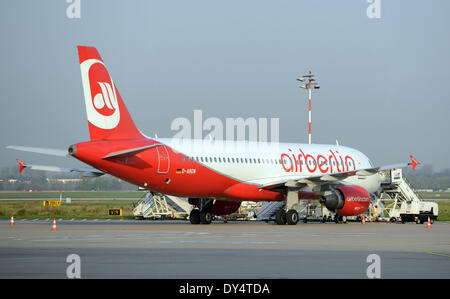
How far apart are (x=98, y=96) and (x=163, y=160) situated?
13.9ft

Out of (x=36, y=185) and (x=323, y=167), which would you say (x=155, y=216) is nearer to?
(x=323, y=167)

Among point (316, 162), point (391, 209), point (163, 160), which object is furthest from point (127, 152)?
point (391, 209)

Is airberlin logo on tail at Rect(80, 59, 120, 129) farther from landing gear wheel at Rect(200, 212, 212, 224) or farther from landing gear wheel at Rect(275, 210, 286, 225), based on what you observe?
landing gear wheel at Rect(275, 210, 286, 225)

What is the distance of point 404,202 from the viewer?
4125cm

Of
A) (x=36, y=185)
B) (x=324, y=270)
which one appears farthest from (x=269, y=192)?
(x=36, y=185)

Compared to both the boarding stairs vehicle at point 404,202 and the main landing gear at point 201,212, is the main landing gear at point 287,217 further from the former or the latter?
the boarding stairs vehicle at point 404,202

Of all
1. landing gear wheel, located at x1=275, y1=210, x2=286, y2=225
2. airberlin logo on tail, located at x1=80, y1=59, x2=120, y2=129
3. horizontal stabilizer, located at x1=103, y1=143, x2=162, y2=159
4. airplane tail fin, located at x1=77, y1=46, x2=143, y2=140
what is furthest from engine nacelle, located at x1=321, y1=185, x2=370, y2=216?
airberlin logo on tail, located at x1=80, y1=59, x2=120, y2=129

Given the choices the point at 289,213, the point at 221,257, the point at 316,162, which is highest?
the point at 316,162

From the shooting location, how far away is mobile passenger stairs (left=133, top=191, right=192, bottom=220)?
142 feet

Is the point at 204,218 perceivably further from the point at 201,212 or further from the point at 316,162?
the point at 316,162

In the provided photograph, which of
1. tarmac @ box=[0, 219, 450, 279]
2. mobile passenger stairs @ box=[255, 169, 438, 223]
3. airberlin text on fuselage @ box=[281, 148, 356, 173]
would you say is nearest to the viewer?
tarmac @ box=[0, 219, 450, 279]

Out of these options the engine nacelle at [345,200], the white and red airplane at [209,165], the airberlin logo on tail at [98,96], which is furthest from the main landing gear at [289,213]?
the airberlin logo on tail at [98,96]
